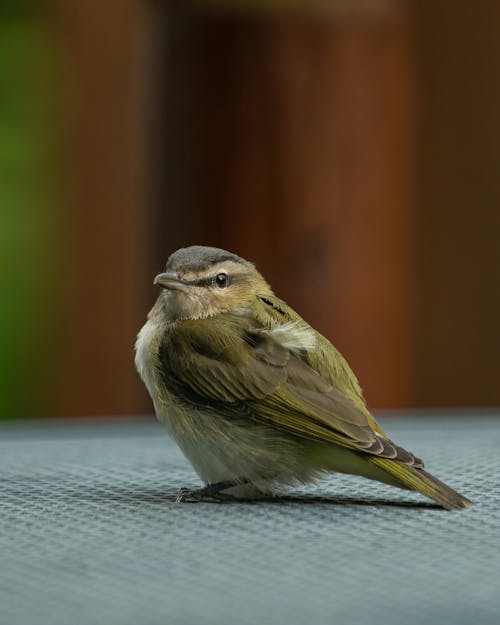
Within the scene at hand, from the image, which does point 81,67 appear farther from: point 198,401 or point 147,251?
point 198,401

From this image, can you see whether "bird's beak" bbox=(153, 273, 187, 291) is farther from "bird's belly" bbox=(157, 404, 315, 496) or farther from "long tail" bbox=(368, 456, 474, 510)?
"long tail" bbox=(368, 456, 474, 510)

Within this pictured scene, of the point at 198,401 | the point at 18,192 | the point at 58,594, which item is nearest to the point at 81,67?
the point at 18,192

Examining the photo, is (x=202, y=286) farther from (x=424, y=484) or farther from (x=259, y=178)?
(x=259, y=178)

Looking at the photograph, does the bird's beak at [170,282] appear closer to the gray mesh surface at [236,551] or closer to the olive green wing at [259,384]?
the olive green wing at [259,384]

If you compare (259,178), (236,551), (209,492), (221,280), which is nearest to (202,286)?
(221,280)

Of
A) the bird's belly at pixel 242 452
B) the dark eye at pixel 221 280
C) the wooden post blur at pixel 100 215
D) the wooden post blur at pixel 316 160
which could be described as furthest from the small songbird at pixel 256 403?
the wooden post blur at pixel 100 215

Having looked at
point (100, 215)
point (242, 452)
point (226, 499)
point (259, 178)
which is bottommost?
point (226, 499)
